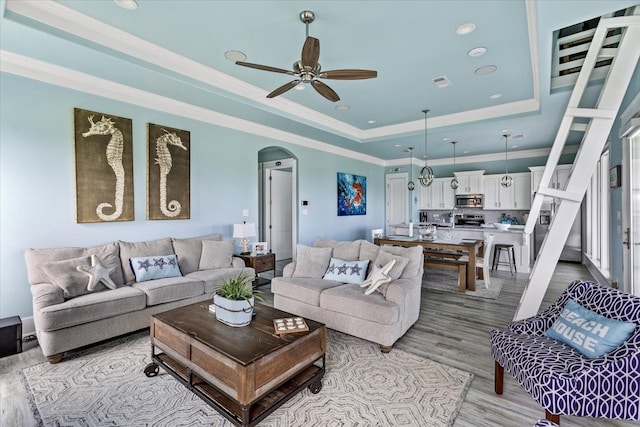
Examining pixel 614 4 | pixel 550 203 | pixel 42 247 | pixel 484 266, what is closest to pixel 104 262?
pixel 42 247

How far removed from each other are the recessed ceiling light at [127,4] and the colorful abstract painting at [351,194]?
5.47 m

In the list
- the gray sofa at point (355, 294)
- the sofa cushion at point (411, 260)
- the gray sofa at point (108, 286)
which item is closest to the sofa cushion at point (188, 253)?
the gray sofa at point (108, 286)

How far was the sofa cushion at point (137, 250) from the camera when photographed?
11.8 feet

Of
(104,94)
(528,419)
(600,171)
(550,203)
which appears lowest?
(528,419)

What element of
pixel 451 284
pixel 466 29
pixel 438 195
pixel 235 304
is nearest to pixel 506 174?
pixel 438 195

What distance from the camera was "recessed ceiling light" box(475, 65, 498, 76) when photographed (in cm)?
352

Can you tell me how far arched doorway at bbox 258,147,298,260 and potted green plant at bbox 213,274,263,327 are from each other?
4867mm

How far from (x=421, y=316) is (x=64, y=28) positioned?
186 inches

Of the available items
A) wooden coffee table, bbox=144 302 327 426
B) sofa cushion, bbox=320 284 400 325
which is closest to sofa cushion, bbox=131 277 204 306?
wooden coffee table, bbox=144 302 327 426

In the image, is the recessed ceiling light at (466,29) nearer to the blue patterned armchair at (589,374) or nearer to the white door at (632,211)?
the white door at (632,211)

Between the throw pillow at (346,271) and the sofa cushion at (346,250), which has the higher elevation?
the sofa cushion at (346,250)

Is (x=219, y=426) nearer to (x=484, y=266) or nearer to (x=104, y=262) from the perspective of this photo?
(x=104, y=262)

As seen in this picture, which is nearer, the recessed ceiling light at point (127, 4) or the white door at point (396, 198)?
the recessed ceiling light at point (127, 4)

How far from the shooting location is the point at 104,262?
340cm
